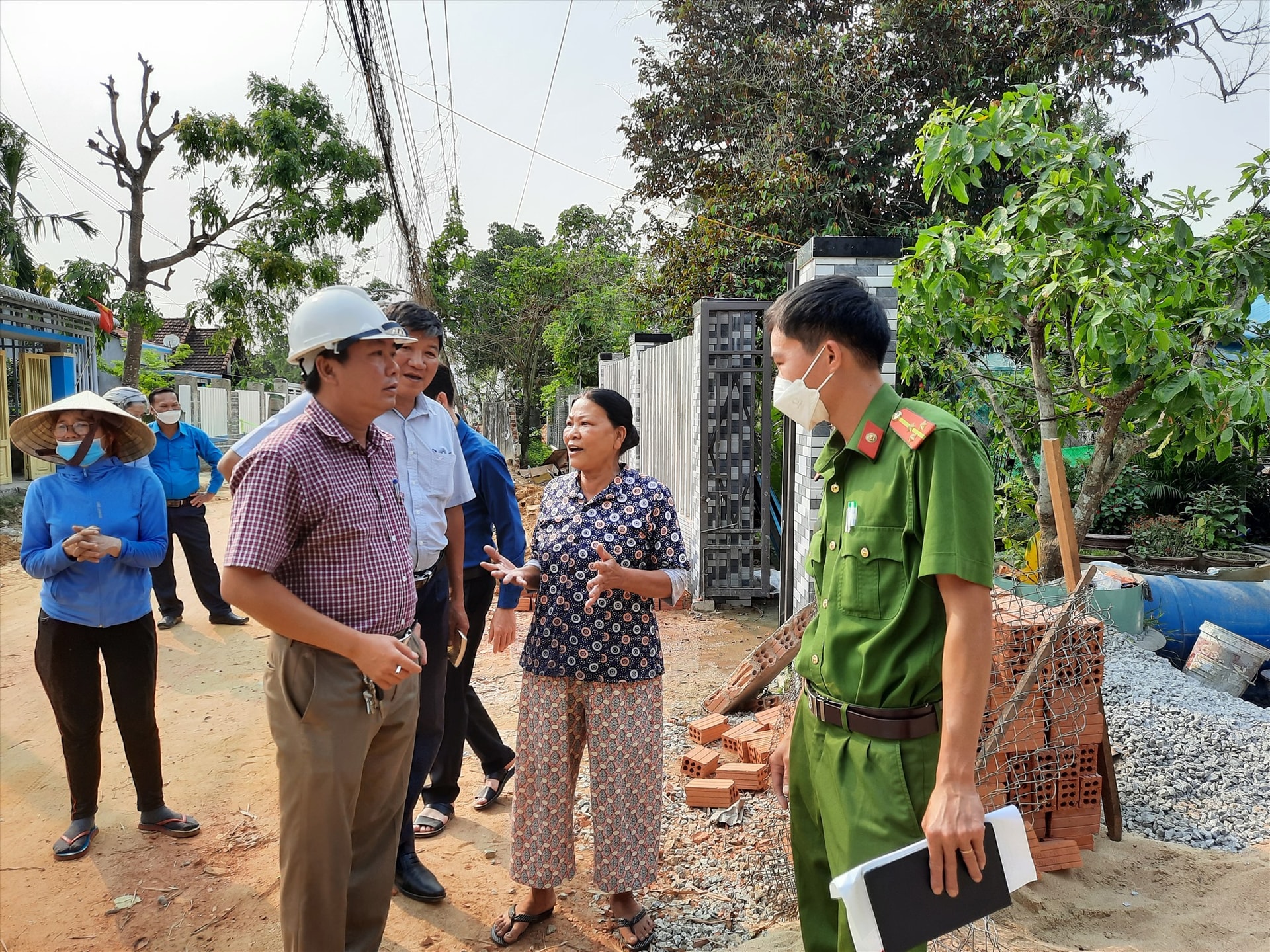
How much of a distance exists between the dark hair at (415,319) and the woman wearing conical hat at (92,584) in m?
1.34

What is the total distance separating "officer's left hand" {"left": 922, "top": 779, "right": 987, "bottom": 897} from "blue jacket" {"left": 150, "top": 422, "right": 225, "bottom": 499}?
6.66 m

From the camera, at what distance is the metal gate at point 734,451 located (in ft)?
24.2

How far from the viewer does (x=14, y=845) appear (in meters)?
3.78

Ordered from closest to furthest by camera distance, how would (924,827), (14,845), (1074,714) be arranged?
(924,827) → (1074,714) → (14,845)

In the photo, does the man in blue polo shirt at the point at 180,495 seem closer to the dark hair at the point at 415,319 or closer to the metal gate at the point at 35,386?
the dark hair at the point at 415,319

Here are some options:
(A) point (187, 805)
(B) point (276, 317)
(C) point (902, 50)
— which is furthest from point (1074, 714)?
(B) point (276, 317)

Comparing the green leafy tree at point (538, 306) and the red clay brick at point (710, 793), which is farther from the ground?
the green leafy tree at point (538, 306)

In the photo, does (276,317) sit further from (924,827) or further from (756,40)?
(924,827)

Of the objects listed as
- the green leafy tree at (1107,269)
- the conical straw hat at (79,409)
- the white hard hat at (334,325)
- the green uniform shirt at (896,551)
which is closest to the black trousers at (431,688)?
the white hard hat at (334,325)

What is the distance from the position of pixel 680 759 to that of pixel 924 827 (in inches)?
112

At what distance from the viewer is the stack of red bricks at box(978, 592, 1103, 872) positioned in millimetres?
3188

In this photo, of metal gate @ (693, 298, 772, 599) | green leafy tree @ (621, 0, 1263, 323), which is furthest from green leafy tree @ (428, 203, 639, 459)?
metal gate @ (693, 298, 772, 599)

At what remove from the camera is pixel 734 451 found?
7.52 meters

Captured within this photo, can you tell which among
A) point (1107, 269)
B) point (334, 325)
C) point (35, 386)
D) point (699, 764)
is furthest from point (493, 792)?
point (35, 386)
